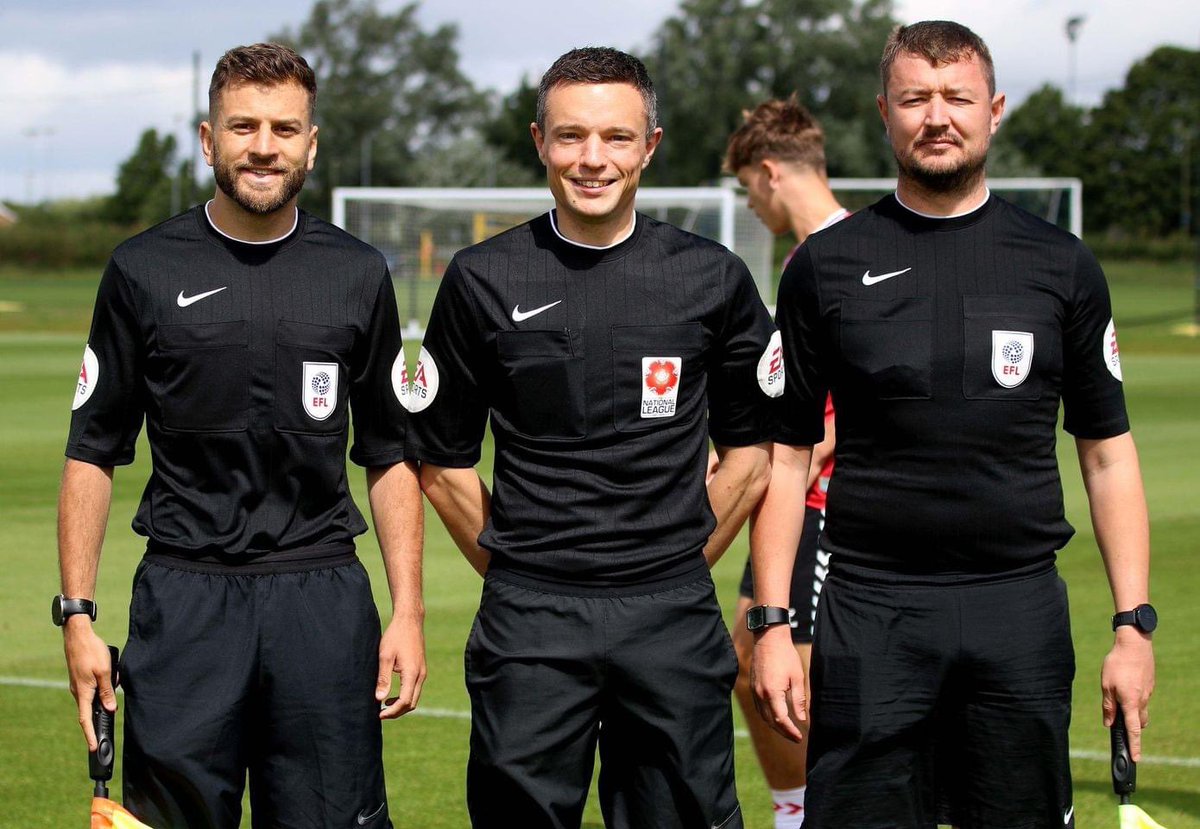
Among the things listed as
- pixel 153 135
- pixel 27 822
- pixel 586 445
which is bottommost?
pixel 27 822

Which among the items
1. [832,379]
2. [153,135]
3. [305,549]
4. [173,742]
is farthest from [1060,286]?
[153,135]

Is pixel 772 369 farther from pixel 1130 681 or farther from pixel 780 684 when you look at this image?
pixel 1130 681

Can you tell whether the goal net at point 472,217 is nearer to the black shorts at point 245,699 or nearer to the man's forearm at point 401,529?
the man's forearm at point 401,529

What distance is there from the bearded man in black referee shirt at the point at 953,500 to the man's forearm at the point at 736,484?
0.19m

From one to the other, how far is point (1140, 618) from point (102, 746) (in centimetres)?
245

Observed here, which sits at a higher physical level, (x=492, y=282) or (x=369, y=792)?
(x=492, y=282)

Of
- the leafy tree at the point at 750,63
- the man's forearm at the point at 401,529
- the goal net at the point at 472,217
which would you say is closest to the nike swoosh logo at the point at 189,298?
the man's forearm at the point at 401,529

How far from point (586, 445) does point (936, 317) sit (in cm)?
88

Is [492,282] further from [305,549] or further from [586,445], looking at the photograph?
[305,549]

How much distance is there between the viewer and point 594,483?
364cm

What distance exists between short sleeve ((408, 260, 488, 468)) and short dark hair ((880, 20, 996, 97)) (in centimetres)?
116

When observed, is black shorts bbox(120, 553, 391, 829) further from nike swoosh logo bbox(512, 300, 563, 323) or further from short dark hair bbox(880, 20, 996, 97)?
short dark hair bbox(880, 20, 996, 97)

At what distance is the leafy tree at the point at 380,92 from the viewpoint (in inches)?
3273

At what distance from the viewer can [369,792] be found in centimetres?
384
